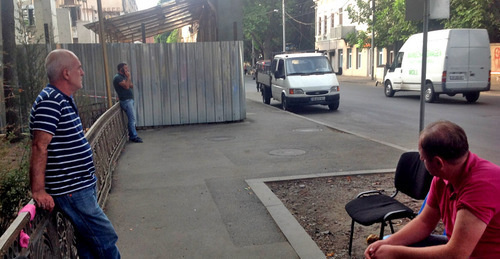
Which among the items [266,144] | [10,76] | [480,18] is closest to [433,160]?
[266,144]

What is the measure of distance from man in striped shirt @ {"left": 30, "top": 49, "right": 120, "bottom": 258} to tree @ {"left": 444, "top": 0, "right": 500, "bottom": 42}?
77.7 feet

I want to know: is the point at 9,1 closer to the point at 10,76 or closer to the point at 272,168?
the point at 10,76

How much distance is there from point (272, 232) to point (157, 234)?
1.23 meters

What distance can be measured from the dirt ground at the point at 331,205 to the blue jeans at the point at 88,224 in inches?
79.7

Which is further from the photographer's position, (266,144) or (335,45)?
(335,45)

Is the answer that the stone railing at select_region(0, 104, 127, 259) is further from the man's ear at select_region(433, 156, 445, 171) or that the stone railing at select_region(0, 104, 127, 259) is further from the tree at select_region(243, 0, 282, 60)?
the tree at select_region(243, 0, 282, 60)

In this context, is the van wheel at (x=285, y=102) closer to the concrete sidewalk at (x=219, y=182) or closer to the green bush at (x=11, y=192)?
the concrete sidewalk at (x=219, y=182)

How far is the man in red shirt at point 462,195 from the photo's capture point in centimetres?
229

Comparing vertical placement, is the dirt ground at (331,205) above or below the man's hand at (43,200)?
below

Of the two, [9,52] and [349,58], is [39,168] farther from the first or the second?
[349,58]

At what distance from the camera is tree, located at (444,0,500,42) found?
74.7ft

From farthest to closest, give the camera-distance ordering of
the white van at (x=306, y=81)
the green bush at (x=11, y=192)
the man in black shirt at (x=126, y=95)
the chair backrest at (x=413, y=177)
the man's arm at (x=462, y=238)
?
1. the white van at (x=306, y=81)
2. the man in black shirt at (x=126, y=95)
3. the chair backrest at (x=413, y=177)
4. the green bush at (x=11, y=192)
5. the man's arm at (x=462, y=238)

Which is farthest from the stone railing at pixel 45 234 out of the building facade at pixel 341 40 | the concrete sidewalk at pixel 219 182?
the building facade at pixel 341 40

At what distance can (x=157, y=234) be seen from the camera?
4.87 m
